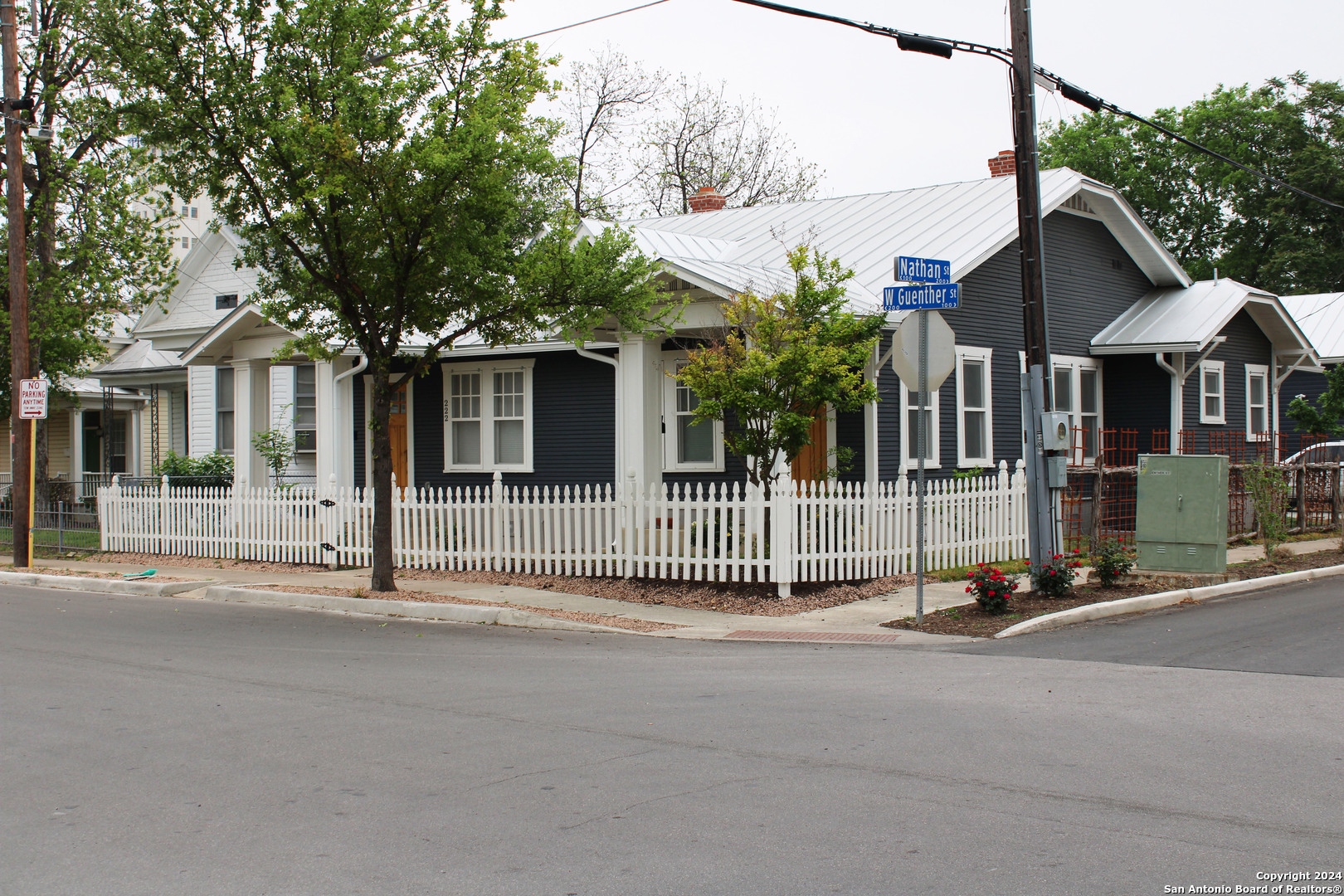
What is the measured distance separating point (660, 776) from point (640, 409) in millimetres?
11039

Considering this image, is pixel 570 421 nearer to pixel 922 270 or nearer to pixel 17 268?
pixel 17 268

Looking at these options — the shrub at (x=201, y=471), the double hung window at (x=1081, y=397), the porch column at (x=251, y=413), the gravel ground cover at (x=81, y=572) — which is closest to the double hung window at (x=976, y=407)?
the double hung window at (x=1081, y=397)

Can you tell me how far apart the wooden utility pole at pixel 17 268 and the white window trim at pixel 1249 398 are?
21976mm

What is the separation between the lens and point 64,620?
12758mm

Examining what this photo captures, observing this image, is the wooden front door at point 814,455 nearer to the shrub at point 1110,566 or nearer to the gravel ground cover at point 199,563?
the shrub at point 1110,566

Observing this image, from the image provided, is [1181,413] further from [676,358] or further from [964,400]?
[676,358]

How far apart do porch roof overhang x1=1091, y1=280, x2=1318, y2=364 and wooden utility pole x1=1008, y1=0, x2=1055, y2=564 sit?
849cm

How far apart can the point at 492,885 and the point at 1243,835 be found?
10.2ft

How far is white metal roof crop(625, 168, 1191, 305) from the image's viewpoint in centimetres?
1819

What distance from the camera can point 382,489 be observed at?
46.8ft

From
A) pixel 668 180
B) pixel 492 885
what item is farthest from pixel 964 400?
pixel 668 180

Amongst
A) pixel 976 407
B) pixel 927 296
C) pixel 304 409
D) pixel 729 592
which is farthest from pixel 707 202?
pixel 927 296

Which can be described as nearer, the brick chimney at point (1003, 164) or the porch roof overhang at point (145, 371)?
the brick chimney at point (1003, 164)

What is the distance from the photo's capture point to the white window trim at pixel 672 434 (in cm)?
1848
